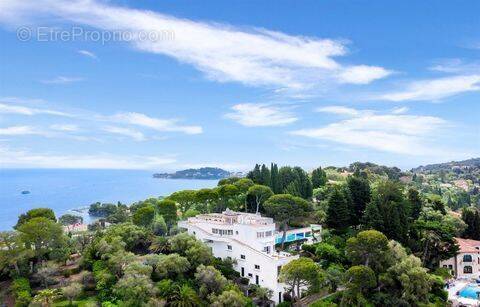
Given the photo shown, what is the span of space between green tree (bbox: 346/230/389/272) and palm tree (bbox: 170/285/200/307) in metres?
14.6

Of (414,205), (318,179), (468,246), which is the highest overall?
(318,179)

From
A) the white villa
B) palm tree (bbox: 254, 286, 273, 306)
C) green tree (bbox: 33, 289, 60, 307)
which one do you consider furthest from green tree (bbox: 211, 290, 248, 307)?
green tree (bbox: 33, 289, 60, 307)

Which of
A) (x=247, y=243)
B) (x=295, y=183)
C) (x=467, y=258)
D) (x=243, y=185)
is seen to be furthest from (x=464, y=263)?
(x=243, y=185)

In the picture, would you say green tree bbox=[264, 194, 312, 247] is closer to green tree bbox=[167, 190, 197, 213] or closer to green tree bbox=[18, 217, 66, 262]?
green tree bbox=[167, 190, 197, 213]

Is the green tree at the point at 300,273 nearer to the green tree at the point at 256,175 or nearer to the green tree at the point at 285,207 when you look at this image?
the green tree at the point at 285,207

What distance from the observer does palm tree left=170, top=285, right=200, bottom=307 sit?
107 ft

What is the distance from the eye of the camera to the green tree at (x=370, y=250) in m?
38.0

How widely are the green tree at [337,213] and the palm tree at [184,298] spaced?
2076cm

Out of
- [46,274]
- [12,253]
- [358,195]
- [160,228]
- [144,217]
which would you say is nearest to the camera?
[46,274]

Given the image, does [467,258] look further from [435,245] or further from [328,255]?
[328,255]

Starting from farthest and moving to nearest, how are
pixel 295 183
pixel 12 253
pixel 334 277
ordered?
pixel 295 183 → pixel 12 253 → pixel 334 277

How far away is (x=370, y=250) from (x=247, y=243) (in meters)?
11.4

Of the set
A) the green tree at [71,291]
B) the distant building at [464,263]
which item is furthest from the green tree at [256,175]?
the green tree at [71,291]

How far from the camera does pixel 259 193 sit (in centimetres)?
5578
